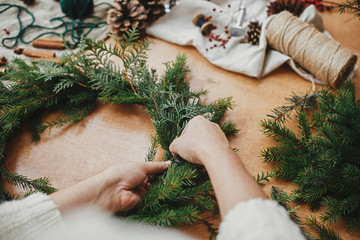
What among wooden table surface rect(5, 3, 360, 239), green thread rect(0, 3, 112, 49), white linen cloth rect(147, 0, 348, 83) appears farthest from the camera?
green thread rect(0, 3, 112, 49)

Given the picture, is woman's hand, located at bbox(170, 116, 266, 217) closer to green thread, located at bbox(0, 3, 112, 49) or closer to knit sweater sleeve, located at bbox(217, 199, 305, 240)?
knit sweater sleeve, located at bbox(217, 199, 305, 240)

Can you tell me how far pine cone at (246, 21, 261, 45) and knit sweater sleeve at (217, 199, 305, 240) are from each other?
843mm

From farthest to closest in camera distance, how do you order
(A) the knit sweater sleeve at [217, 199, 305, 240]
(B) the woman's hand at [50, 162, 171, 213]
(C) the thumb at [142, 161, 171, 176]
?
(C) the thumb at [142, 161, 171, 176], (B) the woman's hand at [50, 162, 171, 213], (A) the knit sweater sleeve at [217, 199, 305, 240]

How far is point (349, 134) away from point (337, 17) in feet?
2.68

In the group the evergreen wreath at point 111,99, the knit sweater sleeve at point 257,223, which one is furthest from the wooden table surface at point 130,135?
the knit sweater sleeve at point 257,223

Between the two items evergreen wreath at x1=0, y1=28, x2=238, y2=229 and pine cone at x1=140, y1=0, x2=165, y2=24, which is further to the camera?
pine cone at x1=140, y1=0, x2=165, y2=24

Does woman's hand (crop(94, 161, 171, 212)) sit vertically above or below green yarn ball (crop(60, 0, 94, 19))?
below

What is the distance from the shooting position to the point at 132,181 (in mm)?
708

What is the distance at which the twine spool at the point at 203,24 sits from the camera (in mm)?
1219

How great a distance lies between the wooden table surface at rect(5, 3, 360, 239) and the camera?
0.88m

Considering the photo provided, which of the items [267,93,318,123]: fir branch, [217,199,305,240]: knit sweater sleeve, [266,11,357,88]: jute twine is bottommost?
[267,93,318,123]: fir branch

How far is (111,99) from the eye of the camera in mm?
917

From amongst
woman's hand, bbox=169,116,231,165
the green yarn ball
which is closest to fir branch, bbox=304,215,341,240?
woman's hand, bbox=169,116,231,165

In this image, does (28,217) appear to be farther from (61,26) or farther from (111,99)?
(61,26)
